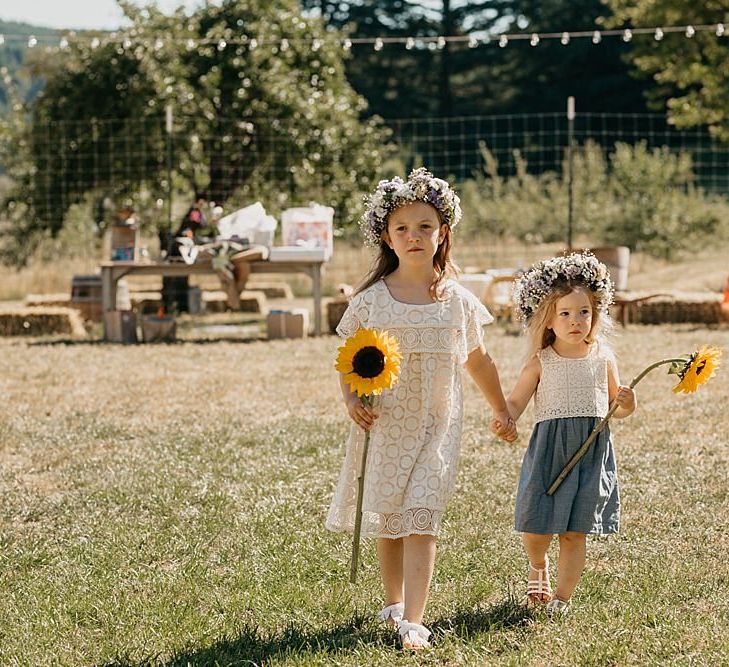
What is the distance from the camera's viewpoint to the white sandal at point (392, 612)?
345cm

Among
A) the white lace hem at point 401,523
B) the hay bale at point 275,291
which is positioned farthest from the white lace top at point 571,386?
the hay bale at point 275,291

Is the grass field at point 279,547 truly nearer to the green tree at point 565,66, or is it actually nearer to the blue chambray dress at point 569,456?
the blue chambray dress at point 569,456

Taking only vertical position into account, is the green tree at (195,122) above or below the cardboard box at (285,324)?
above

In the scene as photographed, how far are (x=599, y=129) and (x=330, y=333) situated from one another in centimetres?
2286

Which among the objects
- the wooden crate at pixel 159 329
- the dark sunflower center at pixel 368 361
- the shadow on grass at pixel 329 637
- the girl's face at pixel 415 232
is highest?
the girl's face at pixel 415 232

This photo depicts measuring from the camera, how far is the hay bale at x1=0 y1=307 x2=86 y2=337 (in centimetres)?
1195

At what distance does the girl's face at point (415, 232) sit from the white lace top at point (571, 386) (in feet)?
1.68

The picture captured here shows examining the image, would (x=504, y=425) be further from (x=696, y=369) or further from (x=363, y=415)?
(x=696, y=369)

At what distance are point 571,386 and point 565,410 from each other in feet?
0.25

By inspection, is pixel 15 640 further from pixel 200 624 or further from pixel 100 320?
pixel 100 320

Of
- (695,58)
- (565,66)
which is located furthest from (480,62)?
(695,58)

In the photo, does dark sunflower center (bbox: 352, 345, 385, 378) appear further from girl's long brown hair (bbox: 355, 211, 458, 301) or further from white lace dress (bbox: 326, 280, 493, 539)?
girl's long brown hair (bbox: 355, 211, 458, 301)

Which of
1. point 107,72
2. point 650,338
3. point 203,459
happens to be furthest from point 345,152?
point 203,459

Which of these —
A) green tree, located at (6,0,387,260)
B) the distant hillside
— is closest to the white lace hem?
the distant hillside
